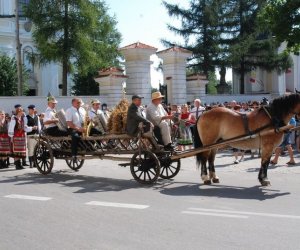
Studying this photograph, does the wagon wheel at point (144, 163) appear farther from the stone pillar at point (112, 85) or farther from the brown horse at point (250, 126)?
the stone pillar at point (112, 85)

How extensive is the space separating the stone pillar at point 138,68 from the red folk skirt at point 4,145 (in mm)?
10053

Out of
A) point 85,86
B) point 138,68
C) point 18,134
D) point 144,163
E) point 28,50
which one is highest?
point 28,50

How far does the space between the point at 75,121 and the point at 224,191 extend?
14.2 feet

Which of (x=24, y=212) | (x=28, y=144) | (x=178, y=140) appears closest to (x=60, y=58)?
(x=28, y=144)

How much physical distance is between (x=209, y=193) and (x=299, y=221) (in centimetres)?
248

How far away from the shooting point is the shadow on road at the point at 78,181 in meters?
9.98

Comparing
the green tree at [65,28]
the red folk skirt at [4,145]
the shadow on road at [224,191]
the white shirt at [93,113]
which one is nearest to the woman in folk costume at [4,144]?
the red folk skirt at [4,145]

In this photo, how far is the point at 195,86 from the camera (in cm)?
2577

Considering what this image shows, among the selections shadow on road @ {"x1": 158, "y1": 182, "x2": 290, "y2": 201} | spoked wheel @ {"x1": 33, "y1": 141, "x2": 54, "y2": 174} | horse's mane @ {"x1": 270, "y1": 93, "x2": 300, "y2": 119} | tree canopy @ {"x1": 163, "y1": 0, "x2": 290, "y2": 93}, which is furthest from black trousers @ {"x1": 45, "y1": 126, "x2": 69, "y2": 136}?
tree canopy @ {"x1": 163, "y1": 0, "x2": 290, "y2": 93}

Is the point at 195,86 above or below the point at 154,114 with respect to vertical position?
above

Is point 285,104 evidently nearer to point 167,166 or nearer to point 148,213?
point 167,166

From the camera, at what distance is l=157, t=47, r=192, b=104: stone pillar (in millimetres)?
24156

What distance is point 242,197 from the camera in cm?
867

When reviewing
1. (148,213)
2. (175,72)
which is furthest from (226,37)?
(148,213)
